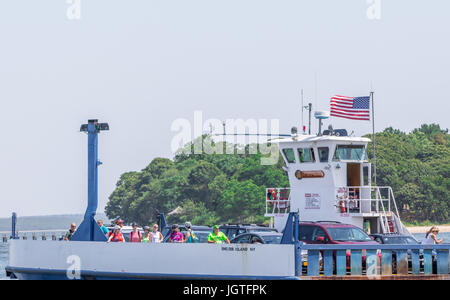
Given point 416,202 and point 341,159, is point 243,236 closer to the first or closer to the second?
point 341,159

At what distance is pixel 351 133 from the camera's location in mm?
27062

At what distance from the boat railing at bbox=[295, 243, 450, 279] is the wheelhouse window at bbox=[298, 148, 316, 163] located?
6.30 m

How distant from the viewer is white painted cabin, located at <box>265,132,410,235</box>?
26188 mm

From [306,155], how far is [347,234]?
4953mm

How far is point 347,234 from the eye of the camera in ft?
72.6

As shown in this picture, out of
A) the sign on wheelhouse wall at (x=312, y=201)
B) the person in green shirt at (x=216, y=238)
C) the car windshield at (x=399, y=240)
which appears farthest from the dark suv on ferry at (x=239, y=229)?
the person in green shirt at (x=216, y=238)

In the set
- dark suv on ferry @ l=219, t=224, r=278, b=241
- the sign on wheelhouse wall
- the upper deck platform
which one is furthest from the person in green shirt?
the upper deck platform

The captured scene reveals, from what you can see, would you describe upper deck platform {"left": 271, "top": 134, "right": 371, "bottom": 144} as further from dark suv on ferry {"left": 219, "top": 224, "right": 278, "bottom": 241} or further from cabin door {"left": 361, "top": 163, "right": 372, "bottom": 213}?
dark suv on ferry {"left": 219, "top": 224, "right": 278, "bottom": 241}

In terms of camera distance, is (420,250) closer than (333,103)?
Yes

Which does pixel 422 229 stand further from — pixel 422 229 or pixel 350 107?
pixel 350 107

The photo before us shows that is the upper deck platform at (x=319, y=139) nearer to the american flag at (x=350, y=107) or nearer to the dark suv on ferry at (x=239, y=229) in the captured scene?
the american flag at (x=350, y=107)

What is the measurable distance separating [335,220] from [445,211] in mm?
70132
